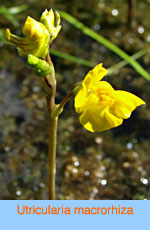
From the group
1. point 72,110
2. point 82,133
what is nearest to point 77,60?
point 72,110

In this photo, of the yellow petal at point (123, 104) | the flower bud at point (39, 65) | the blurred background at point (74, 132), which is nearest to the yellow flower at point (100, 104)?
the yellow petal at point (123, 104)

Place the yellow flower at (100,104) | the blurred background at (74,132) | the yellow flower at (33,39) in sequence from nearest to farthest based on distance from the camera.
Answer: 1. the yellow flower at (33,39)
2. the yellow flower at (100,104)
3. the blurred background at (74,132)

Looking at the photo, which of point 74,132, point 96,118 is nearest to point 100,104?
point 96,118

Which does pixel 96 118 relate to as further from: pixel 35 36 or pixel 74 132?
pixel 74 132

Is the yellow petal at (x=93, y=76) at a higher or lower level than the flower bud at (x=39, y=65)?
lower

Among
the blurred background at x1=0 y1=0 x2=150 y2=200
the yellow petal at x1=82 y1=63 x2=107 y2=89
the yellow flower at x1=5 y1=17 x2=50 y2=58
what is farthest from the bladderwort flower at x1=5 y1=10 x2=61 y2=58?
the blurred background at x1=0 y1=0 x2=150 y2=200

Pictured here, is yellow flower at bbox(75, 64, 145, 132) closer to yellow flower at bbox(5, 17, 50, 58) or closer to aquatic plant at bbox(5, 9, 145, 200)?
aquatic plant at bbox(5, 9, 145, 200)

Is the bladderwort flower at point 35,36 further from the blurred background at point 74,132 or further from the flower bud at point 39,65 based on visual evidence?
the blurred background at point 74,132
